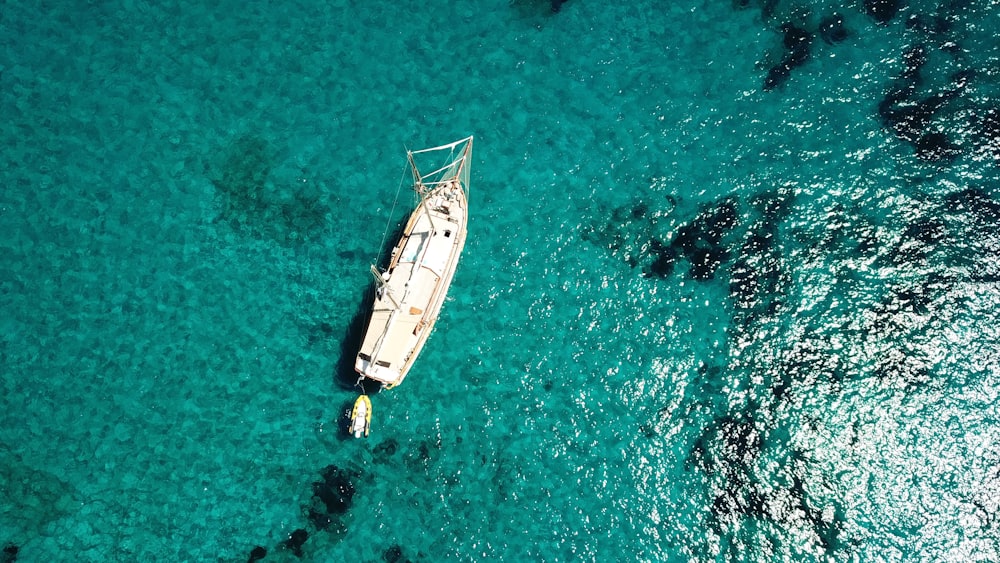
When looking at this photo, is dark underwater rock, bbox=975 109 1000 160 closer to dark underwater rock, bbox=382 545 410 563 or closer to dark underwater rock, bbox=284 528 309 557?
dark underwater rock, bbox=382 545 410 563

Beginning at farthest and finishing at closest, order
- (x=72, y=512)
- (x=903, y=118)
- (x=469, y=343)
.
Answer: (x=903, y=118) → (x=469, y=343) → (x=72, y=512)

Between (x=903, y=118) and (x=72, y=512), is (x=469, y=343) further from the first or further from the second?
(x=903, y=118)

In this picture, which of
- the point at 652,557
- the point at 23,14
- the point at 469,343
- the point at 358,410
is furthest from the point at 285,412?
the point at 23,14

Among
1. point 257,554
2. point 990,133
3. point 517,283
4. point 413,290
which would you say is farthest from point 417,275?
point 990,133

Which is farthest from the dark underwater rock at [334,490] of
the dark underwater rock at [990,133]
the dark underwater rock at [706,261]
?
the dark underwater rock at [990,133]

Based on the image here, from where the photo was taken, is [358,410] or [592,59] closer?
[358,410]

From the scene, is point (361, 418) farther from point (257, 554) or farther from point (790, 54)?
point (790, 54)

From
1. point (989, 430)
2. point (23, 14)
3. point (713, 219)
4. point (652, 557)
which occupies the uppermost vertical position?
point (23, 14)

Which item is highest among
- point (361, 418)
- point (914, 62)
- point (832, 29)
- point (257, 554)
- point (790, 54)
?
point (832, 29)
